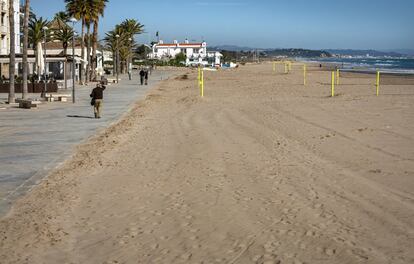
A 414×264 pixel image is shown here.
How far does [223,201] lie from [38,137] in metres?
7.66

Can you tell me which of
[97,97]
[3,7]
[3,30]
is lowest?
[97,97]

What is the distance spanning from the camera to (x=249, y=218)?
6910 millimetres

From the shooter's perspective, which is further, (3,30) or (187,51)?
(187,51)

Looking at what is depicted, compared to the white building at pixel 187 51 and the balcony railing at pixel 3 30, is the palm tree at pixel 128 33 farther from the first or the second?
the white building at pixel 187 51

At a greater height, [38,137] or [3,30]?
[3,30]

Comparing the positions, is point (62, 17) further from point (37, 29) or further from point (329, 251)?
point (329, 251)

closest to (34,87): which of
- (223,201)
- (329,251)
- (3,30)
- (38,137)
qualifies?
(38,137)

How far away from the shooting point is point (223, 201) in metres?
7.78

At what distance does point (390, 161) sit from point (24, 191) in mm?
7083

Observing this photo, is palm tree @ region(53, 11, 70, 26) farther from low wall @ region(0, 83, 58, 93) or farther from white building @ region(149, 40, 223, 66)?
white building @ region(149, 40, 223, 66)

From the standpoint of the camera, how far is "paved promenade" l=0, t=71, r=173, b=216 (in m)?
9.01

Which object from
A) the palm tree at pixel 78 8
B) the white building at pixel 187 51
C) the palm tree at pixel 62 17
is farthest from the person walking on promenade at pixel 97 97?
the white building at pixel 187 51

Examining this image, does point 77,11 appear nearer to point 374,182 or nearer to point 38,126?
point 38,126

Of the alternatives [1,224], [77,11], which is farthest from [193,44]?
[1,224]
